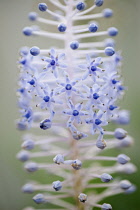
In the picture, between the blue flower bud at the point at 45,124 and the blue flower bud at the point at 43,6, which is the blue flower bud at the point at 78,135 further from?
the blue flower bud at the point at 43,6

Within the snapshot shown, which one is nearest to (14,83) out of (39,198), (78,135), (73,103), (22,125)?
(22,125)

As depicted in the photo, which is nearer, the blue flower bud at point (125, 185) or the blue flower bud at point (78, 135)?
the blue flower bud at point (78, 135)

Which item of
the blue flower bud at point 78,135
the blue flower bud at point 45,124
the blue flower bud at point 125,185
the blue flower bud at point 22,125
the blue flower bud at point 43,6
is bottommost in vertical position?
the blue flower bud at point 125,185

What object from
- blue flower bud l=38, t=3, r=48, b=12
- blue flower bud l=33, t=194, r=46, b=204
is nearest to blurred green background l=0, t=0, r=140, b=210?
blue flower bud l=33, t=194, r=46, b=204

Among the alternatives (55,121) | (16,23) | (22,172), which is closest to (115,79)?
(55,121)

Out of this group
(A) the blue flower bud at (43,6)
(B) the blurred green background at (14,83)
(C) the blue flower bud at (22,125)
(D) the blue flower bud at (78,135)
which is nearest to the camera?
(D) the blue flower bud at (78,135)

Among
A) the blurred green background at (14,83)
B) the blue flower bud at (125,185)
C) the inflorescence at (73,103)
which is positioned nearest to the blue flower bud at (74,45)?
the inflorescence at (73,103)

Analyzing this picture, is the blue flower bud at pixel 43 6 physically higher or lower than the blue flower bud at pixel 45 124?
higher

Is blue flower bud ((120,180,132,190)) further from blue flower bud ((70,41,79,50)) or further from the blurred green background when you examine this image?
blue flower bud ((70,41,79,50))

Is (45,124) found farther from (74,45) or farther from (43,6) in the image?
(43,6)
